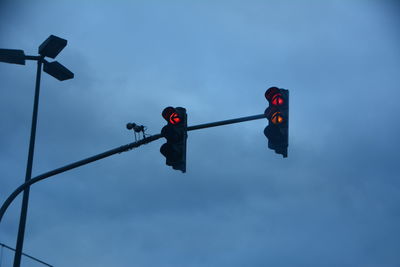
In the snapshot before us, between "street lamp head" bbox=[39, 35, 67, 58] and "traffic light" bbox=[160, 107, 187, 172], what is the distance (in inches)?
193

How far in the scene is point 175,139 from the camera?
8.79m

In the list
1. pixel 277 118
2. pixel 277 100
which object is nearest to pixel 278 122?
pixel 277 118

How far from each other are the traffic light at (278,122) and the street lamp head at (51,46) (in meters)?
5.93

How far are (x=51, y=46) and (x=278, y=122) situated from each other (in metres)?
6.45

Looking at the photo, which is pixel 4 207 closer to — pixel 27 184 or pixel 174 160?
pixel 27 184

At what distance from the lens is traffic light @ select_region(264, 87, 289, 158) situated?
8.57 metres

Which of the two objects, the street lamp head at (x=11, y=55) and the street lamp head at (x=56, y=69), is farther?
the street lamp head at (x=56, y=69)

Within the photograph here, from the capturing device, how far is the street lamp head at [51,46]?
12.7 metres

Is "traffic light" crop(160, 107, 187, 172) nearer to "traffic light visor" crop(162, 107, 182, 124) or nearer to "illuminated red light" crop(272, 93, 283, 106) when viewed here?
"traffic light visor" crop(162, 107, 182, 124)

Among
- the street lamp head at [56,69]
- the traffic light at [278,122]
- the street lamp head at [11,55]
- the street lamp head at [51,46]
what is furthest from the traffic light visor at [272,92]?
the street lamp head at [11,55]

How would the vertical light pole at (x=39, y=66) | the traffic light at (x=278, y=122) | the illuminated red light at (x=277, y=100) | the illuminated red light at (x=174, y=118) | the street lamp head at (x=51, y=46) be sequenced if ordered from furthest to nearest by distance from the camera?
the street lamp head at (x=51, y=46) → the vertical light pole at (x=39, y=66) → the illuminated red light at (x=174, y=118) → the illuminated red light at (x=277, y=100) → the traffic light at (x=278, y=122)

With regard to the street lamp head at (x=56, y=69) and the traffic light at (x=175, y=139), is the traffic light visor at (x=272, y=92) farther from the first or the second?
the street lamp head at (x=56, y=69)

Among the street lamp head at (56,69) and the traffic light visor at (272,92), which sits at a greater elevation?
the street lamp head at (56,69)

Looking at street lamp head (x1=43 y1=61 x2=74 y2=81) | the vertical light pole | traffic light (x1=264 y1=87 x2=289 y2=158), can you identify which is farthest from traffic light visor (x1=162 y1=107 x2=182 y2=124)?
street lamp head (x1=43 y1=61 x2=74 y2=81)
